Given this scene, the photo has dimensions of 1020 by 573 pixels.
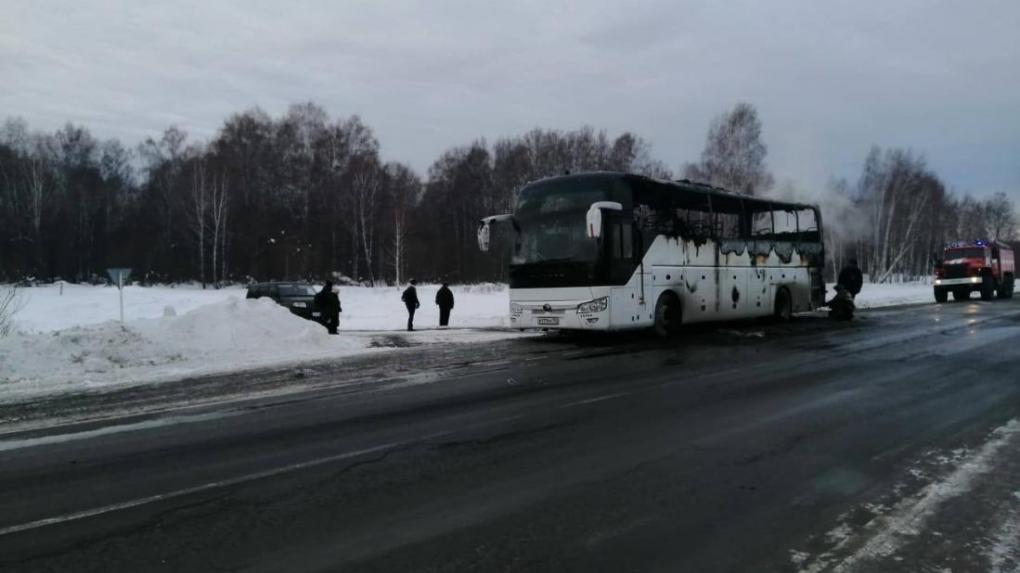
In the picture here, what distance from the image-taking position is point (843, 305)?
69.8 ft

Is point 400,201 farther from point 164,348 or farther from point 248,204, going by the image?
point 164,348

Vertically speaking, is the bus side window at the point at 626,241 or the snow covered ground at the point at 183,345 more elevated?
the bus side window at the point at 626,241

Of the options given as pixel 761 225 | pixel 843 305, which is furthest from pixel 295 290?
pixel 843 305

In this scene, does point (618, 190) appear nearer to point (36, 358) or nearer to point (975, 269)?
point (36, 358)

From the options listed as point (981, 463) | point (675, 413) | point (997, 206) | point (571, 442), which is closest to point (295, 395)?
point (571, 442)

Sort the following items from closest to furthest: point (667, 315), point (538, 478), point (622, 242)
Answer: point (538, 478), point (622, 242), point (667, 315)

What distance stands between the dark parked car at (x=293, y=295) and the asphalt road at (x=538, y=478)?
1305 cm

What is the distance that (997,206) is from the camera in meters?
114

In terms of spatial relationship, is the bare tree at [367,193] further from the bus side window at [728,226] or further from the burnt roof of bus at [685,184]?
the bus side window at [728,226]

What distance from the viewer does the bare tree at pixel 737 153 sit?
47500 mm

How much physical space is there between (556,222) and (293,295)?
12.1m

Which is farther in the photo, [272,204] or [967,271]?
[272,204]

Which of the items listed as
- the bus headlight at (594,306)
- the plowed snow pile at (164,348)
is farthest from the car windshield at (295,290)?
the bus headlight at (594,306)

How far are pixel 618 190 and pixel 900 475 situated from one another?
10468 millimetres
